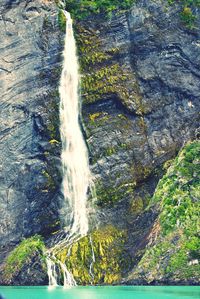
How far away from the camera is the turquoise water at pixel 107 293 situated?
3450cm

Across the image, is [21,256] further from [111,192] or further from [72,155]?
[72,155]

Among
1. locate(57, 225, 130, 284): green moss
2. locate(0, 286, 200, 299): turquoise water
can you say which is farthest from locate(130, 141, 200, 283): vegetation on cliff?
locate(57, 225, 130, 284): green moss

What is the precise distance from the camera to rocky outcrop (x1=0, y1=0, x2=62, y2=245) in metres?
49.4

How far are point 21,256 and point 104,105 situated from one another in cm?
1099

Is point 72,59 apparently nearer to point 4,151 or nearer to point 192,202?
point 4,151

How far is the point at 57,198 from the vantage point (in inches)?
1953

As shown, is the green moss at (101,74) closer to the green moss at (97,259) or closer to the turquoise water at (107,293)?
the green moss at (97,259)

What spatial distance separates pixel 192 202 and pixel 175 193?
135cm

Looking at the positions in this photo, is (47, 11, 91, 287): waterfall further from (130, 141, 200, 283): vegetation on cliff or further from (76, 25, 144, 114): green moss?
(130, 141, 200, 283): vegetation on cliff

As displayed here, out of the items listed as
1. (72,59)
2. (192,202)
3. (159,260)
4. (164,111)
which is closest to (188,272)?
(159,260)

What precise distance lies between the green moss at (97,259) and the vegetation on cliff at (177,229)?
7.81ft

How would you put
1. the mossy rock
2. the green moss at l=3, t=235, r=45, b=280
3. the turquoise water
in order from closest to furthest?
1. the turquoise water
2. the mossy rock
3. the green moss at l=3, t=235, r=45, b=280

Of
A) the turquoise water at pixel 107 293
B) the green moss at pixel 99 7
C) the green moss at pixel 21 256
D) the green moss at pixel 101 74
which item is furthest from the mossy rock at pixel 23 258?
the green moss at pixel 99 7

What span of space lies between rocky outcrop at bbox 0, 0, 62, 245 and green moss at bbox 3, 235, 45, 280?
5.78ft
